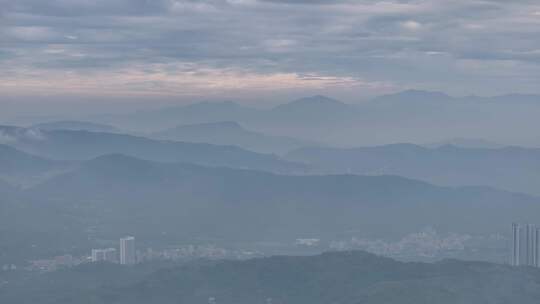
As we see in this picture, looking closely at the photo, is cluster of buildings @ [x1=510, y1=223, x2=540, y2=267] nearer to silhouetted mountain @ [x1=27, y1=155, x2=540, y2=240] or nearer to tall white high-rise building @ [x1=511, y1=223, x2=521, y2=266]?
tall white high-rise building @ [x1=511, y1=223, x2=521, y2=266]

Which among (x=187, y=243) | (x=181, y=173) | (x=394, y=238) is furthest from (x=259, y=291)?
(x=181, y=173)

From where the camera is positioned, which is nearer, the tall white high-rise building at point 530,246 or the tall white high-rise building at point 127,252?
the tall white high-rise building at point 530,246

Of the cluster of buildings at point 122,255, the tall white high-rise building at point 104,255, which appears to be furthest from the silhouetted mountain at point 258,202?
the tall white high-rise building at point 104,255

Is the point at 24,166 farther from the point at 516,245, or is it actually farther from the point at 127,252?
the point at 516,245

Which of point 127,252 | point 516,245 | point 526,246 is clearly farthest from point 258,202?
point 526,246

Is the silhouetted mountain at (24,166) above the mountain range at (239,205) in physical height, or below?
above

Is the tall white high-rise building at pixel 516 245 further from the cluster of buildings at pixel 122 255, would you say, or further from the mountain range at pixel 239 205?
the cluster of buildings at pixel 122 255
